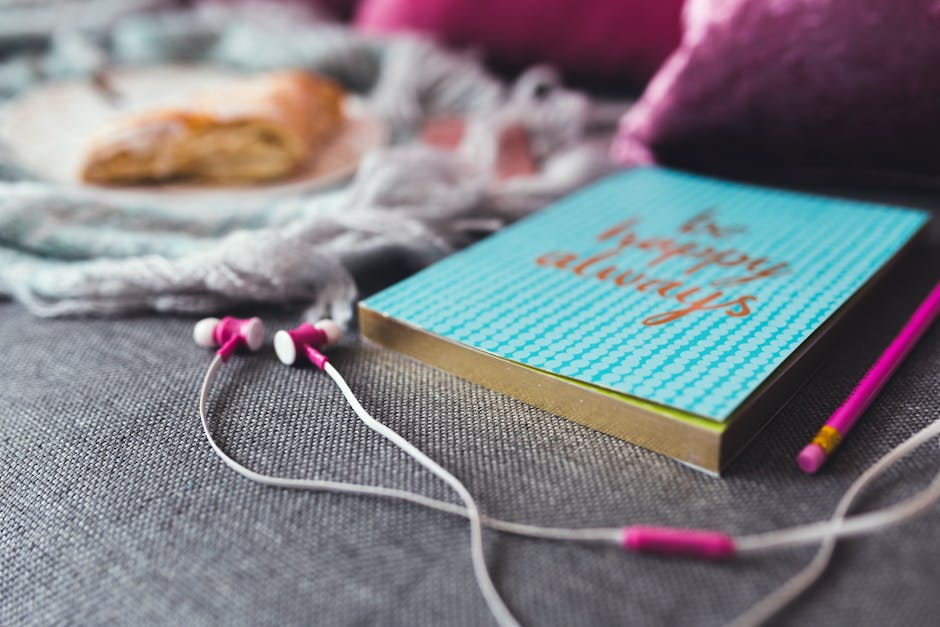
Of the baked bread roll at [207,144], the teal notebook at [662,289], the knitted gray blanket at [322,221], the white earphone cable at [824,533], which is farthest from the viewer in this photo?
the baked bread roll at [207,144]

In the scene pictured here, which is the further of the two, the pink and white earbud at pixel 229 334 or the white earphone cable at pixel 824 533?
the pink and white earbud at pixel 229 334

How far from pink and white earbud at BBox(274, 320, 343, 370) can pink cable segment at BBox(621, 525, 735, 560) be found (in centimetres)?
24

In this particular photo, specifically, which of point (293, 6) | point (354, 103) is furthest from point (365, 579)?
point (293, 6)

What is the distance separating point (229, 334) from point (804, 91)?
521 millimetres

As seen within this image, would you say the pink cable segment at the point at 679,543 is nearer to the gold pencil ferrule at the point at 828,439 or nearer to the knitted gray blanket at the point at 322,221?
the gold pencil ferrule at the point at 828,439

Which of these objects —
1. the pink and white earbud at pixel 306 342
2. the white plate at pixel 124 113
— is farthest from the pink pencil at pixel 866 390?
the white plate at pixel 124 113

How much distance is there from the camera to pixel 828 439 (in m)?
0.43

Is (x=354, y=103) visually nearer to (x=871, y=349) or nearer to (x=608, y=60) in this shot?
(x=608, y=60)

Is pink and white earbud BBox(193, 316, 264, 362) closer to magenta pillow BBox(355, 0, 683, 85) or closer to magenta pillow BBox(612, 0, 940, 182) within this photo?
magenta pillow BBox(612, 0, 940, 182)

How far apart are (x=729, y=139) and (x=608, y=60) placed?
1.05ft

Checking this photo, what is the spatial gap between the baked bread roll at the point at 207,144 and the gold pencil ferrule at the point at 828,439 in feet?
1.84

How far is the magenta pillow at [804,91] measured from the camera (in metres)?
0.68

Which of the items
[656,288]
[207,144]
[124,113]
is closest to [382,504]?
[656,288]

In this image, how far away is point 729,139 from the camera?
2.52ft
